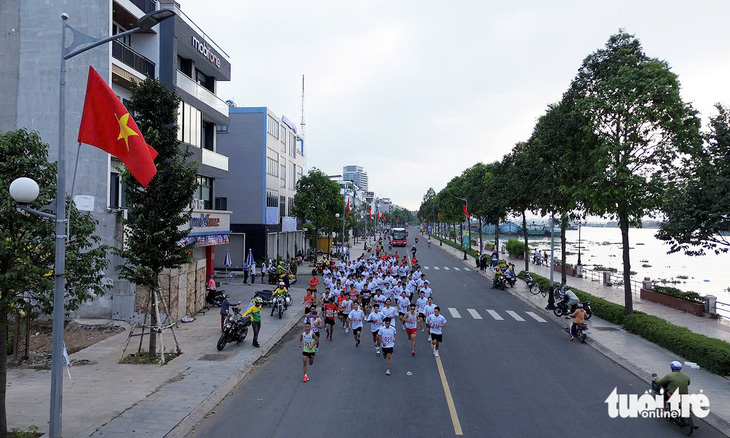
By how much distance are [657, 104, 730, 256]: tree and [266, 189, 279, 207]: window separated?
3202 centimetres

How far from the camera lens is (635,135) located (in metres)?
18.3

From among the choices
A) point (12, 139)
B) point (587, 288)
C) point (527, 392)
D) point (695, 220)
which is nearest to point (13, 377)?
point (12, 139)

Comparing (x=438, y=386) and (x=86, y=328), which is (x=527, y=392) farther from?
(x=86, y=328)

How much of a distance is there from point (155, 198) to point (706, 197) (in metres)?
17.8

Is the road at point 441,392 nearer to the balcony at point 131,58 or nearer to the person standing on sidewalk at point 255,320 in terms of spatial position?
the person standing on sidewalk at point 255,320

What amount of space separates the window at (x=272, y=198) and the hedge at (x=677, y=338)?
96.1 ft

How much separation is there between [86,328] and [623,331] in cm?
2144

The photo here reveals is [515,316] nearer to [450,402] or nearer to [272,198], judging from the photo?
[450,402]

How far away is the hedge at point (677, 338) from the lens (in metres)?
13.2

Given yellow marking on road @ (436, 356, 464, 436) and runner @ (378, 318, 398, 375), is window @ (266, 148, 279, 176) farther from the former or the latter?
yellow marking on road @ (436, 356, 464, 436)

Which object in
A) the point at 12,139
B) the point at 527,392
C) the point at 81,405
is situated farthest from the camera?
the point at 527,392

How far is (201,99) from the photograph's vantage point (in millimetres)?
24594

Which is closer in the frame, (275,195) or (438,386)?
(438,386)

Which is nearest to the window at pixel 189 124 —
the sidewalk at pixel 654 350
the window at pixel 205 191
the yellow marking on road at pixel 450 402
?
the window at pixel 205 191
